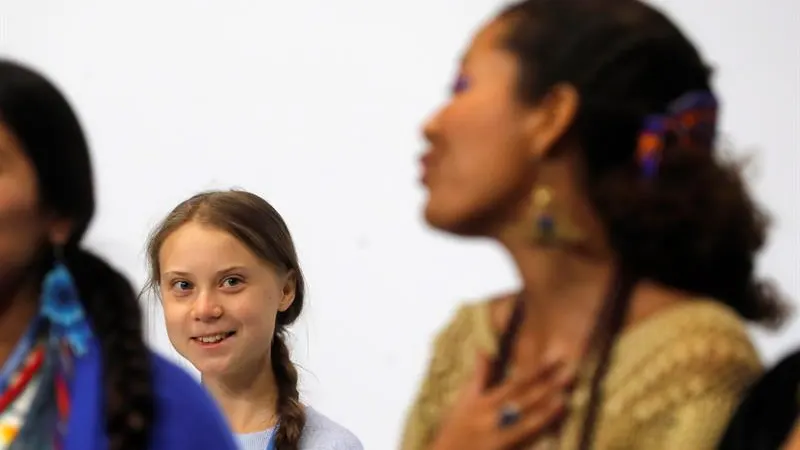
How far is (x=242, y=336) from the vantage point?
137 cm

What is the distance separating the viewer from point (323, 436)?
1.44m

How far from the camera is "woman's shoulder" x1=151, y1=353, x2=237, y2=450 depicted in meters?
0.93

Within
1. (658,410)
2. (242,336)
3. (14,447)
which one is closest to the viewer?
(658,410)

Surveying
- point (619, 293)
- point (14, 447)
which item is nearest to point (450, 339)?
point (619, 293)

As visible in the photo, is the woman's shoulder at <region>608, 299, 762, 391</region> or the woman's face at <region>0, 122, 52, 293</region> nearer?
the woman's shoulder at <region>608, 299, 762, 391</region>

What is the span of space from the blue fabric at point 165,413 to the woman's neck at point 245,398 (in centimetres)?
42

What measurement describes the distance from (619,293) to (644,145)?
10 cm

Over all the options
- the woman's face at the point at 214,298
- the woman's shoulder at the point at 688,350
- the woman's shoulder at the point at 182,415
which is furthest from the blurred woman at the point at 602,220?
the woman's face at the point at 214,298

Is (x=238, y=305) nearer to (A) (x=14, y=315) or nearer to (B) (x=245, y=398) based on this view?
(B) (x=245, y=398)

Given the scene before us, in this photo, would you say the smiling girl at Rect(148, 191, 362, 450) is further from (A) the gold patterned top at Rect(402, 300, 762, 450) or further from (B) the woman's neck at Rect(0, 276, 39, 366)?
(A) the gold patterned top at Rect(402, 300, 762, 450)

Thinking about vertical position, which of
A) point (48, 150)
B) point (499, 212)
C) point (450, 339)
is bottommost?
point (450, 339)

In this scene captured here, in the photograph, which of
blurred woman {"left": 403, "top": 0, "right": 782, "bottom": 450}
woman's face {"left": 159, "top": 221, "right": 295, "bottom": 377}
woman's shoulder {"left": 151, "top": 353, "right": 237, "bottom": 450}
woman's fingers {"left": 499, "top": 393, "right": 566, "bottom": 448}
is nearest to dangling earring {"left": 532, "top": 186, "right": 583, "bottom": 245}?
blurred woman {"left": 403, "top": 0, "right": 782, "bottom": 450}

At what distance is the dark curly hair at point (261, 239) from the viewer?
4.51 ft

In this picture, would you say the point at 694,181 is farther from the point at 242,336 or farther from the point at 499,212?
the point at 242,336
